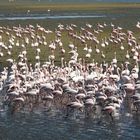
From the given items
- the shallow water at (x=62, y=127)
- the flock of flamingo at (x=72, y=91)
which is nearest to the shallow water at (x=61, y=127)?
the shallow water at (x=62, y=127)

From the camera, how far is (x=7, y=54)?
41.4 m

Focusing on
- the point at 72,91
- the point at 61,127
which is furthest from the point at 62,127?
the point at 72,91

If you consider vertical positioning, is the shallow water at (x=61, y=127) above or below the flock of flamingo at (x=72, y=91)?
below

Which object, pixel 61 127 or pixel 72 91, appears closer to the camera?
pixel 61 127

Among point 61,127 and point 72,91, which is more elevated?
point 72,91

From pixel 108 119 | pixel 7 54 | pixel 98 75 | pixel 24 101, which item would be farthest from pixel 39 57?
pixel 108 119

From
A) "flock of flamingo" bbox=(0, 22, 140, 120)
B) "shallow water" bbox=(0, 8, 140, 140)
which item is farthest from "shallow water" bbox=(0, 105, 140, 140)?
"flock of flamingo" bbox=(0, 22, 140, 120)

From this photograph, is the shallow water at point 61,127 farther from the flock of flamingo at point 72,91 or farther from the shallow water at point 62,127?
the flock of flamingo at point 72,91

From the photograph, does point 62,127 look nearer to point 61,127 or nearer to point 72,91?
point 61,127

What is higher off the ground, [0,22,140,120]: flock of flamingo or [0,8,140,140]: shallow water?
[0,22,140,120]: flock of flamingo

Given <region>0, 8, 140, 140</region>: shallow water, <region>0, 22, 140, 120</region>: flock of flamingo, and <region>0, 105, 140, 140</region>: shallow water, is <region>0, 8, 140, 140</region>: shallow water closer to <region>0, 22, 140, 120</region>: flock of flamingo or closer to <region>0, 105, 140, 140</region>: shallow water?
<region>0, 105, 140, 140</region>: shallow water

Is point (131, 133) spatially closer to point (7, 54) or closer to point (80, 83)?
point (80, 83)

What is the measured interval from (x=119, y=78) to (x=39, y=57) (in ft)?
35.5

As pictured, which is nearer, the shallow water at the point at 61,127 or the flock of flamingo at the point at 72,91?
the shallow water at the point at 61,127
